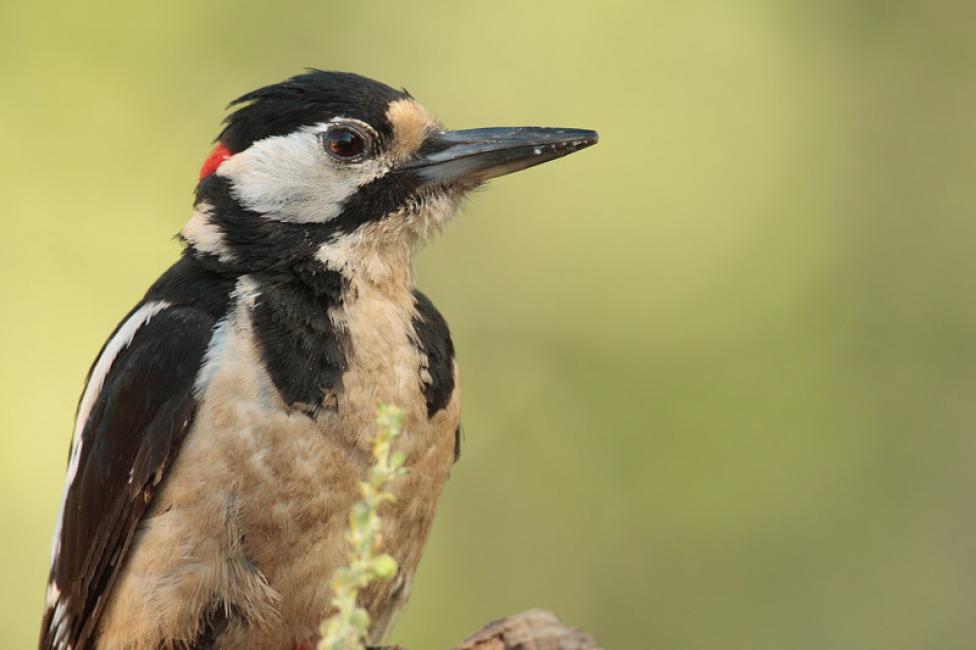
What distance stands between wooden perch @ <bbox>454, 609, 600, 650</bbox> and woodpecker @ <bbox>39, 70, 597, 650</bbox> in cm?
70

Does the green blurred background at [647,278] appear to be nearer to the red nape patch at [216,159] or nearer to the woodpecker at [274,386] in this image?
the red nape patch at [216,159]

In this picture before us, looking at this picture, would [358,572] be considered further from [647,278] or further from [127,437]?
[647,278]

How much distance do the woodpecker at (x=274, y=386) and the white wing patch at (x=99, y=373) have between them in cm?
1

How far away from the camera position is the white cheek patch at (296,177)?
166 inches

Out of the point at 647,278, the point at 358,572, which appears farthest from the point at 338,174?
the point at 647,278

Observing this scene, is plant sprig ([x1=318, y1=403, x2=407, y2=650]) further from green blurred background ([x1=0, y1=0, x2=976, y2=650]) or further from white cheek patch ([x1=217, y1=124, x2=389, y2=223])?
green blurred background ([x1=0, y1=0, x2=976, y2=650])

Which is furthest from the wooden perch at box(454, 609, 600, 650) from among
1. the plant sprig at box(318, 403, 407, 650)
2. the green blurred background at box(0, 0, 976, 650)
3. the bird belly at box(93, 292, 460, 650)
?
the green blurred background at box(0, 0, 976, 650)

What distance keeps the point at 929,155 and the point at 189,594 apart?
18.8 feet

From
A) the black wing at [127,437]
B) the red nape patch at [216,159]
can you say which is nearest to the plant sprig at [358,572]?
the black wing at [127,437]

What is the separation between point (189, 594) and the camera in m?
3.80

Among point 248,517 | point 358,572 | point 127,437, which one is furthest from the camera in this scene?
point 127,437

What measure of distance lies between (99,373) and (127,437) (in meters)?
0.42

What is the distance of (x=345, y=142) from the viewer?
4289 mm

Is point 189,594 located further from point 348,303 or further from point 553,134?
point 553,134
